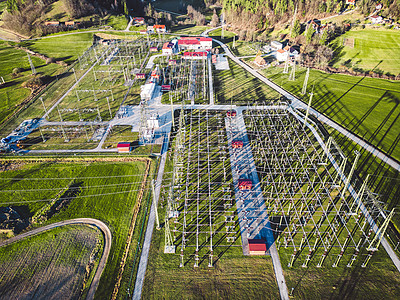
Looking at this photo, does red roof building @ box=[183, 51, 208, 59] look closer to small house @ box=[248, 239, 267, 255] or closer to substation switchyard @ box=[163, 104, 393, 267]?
substation switchyard @ box=[163, 104, 393, 267]

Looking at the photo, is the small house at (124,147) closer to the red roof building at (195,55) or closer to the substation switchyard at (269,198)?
the substation switchyard at (269,198)

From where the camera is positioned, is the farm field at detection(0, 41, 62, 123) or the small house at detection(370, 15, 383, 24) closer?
the farm field at detection(0, 41, 62, 123)

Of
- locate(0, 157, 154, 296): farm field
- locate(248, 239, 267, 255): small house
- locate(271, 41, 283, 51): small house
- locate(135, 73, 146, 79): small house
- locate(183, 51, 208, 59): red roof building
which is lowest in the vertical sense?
locate(248, 239, 267, 255): small house

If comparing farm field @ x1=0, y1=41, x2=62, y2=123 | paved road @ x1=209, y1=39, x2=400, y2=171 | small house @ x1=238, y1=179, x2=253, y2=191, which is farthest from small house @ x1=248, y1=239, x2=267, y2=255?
farm field @ x1=0, y1=41, x2=62, y2=123

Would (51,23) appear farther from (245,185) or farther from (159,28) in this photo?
(245,185)

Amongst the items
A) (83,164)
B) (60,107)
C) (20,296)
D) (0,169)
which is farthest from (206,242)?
(60,107)

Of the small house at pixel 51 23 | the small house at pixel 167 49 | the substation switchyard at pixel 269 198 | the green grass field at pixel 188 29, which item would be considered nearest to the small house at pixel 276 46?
the small house at pixel 167 49

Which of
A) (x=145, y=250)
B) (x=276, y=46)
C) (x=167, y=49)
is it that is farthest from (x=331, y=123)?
(x=167, y=49)
